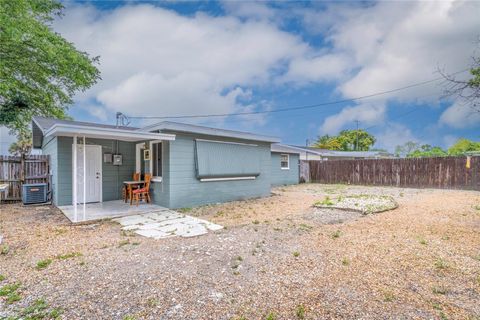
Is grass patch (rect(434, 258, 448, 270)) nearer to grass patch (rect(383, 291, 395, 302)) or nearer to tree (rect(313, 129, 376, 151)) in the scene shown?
grass patch (rect(383, 291, 395, 302))

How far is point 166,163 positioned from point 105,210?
84.7 inches

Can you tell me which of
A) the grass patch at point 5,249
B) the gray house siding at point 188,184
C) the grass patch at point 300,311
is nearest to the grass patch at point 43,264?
the grass patch at point 5,249

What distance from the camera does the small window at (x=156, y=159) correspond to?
26.3ft

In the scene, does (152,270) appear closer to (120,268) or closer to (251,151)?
(120,268)

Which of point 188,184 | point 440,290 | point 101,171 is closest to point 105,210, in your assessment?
point 101,171

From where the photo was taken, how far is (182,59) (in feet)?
49.1

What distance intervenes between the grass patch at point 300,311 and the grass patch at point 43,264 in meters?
3.46

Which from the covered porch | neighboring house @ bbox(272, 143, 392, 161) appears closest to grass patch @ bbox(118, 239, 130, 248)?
the covered porch

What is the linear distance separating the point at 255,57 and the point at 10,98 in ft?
41.5

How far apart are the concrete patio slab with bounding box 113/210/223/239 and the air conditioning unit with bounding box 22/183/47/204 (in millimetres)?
4516

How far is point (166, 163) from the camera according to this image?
24.7 feet

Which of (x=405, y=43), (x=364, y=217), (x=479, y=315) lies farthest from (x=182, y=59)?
(x=479, y=315)

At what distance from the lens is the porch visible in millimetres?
6408

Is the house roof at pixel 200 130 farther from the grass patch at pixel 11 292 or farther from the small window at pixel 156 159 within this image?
the grass patch at pixel 11 292
